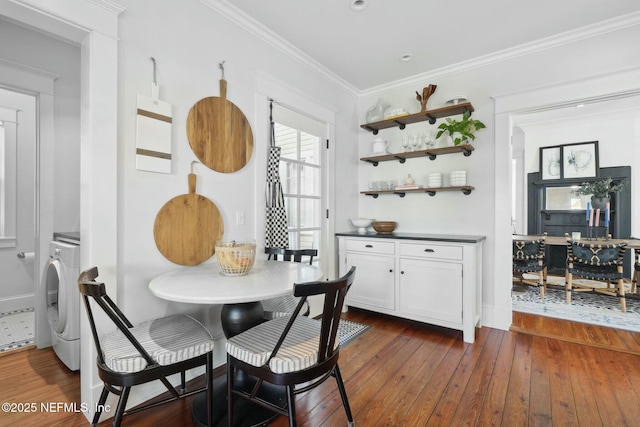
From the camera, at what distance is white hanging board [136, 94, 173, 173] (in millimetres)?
1855

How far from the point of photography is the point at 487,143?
10.2 feet

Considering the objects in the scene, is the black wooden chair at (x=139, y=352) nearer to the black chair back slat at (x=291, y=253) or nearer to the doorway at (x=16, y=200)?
the black chair back slat at (x=291, y=253)

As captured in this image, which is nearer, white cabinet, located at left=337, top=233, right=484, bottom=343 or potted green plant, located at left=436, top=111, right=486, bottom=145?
white cabinet, located at left=337, top=233, right=484, bottom=343

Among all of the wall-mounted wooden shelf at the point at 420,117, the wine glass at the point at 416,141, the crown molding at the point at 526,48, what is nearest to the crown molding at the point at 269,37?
the wall-mounted wooden shelf at the point at 420,117

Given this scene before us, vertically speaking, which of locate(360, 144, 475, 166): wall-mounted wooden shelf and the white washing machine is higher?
locate(360, 144, 475, 166): wall-mounted wooden shelf

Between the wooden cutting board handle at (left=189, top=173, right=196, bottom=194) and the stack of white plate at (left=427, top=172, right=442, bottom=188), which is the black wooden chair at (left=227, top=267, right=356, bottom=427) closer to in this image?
the wooden cutting board handle at (left=189, top=173, right=196, bottom=194)

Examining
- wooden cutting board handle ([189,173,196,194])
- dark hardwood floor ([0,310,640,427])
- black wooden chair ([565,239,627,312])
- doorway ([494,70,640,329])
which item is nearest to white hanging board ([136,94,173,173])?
wooden cutting board handle ([189,173,196,194])

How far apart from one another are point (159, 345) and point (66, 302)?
3.78 feet

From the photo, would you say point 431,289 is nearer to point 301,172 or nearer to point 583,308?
point 301,172

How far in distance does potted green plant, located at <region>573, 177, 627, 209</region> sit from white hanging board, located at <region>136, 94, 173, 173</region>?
6.21 metres

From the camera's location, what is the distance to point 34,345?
2559 millimetres

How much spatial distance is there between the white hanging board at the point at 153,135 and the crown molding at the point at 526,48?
2595 millimetres

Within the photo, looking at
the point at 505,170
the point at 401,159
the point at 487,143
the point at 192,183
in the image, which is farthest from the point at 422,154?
the point at 192,183

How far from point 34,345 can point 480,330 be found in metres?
3.88
